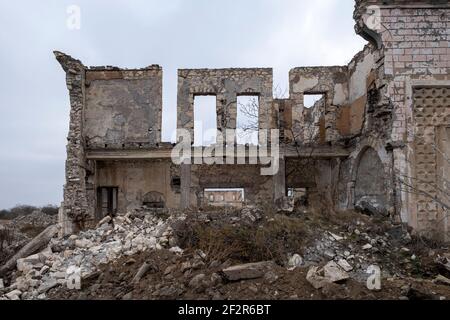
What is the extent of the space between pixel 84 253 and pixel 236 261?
295 cm

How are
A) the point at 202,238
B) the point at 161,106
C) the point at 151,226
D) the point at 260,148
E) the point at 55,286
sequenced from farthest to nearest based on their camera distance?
1. the point at 161,106
2. the point at 260,148
3. the point at 151,226
4. the point at 202,238
5. the point at 55,286

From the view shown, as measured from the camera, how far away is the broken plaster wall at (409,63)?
30.8ft

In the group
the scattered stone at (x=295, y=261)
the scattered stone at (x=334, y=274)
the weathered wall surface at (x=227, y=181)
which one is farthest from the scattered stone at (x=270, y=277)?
the weathered wall surface at (x=227, y=181)

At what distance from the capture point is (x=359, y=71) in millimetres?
13656

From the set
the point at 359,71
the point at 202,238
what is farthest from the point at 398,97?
the point at 202,238

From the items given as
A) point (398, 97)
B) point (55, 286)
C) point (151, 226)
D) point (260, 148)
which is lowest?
point (55, 286)

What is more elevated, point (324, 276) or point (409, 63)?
point (409, 63)

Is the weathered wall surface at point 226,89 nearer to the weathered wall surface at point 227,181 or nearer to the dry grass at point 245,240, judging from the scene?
the weathered wall surface at point 227,181

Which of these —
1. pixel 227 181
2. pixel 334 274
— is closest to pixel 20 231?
pixel 227 181

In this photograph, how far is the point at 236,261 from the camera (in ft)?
19.5

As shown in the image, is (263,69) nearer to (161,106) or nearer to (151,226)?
(161,106)

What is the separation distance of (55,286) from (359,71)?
11.4 metres

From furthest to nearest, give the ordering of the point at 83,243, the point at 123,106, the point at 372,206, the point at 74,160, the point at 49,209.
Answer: the point at 49,209 → the point at 123,106 → the point at 74,160 → the point at 372,206 → the point at 83,243

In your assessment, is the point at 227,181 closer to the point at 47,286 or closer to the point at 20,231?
the point at 47,286
